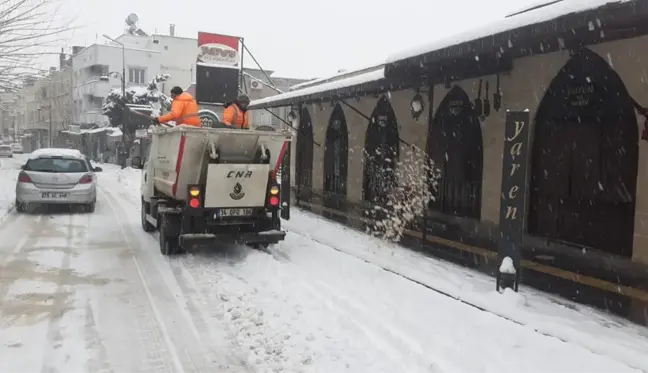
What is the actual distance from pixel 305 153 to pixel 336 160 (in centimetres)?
294

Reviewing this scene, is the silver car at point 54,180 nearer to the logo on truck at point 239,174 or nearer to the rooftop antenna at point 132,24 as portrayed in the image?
the logo on truck at point 239,174

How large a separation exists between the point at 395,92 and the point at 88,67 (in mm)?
48566

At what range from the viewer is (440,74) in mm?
9820

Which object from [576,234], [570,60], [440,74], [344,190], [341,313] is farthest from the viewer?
[344,190]

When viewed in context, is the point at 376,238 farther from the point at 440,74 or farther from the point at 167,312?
the point at 167,312

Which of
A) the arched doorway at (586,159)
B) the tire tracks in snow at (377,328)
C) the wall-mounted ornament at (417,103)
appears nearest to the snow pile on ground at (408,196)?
the wall-mounted ornament at (417,103)

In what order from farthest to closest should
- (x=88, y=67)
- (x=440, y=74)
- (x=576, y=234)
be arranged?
(x=88, y=67) → (x=440, y=74) → (x=576, y=234)

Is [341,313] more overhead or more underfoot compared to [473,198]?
more underfoot

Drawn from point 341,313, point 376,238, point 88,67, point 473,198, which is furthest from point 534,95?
point 88,67

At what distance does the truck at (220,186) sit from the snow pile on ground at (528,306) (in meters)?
1.88

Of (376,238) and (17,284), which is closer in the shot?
(17,284)

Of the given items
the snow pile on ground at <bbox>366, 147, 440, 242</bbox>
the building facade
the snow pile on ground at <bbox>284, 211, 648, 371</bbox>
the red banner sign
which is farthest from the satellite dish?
the snow pile on ground at <bbox>284, 211, 648, 371</bbox>

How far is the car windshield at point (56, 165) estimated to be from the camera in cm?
1339

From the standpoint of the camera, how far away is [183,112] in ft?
30.9
